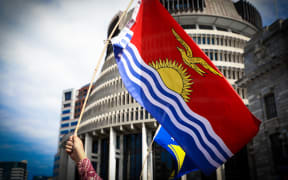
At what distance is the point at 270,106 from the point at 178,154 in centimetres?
1380

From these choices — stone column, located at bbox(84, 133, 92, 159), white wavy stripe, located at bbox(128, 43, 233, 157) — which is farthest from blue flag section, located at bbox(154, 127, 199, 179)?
stone column, located at bbox(84, 133, 92, 159)

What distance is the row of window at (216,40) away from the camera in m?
48.4

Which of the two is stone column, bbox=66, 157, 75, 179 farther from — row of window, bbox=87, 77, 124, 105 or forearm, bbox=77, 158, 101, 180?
forearm, bbox=77, 158, 101, 180

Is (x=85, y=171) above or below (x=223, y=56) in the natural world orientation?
below

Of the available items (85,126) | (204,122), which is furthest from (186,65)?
(85,126)

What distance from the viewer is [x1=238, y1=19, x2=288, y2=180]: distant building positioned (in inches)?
729

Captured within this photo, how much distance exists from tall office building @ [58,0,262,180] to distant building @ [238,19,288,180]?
68.5 feet

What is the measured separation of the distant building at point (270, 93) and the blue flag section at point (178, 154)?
35.4 ft

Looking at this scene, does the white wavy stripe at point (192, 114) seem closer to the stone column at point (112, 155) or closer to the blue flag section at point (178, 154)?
the blue flag section at point (178, 154)

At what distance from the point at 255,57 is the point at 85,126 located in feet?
130

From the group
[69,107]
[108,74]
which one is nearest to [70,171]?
[108,74]

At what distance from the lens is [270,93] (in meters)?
20.1

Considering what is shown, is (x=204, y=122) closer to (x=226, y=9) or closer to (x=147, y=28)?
(x=147, y=28)

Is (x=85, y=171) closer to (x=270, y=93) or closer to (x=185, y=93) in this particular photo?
(x=185, y=93)
